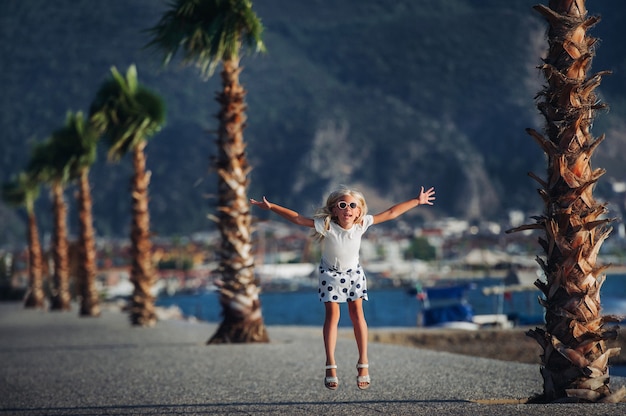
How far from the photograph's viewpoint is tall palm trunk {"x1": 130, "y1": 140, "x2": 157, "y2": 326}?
96.4 feet

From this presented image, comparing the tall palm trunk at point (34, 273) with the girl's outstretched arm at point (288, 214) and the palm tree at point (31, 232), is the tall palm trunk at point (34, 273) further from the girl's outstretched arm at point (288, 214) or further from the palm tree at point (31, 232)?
the girl's outstretched arm at point (288, 214)

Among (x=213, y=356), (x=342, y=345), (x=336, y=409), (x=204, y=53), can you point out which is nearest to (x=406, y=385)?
(x=336, y=409)

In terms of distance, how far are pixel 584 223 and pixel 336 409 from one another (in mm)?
2738

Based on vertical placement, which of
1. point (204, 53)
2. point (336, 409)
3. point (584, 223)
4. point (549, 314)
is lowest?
point (336, 409)

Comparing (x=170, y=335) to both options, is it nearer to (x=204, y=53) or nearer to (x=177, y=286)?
(x=204, y=53)

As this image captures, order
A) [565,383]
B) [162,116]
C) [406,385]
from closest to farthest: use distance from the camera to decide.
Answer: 1. [565,383]
2. [406,385]
3. [162,116]

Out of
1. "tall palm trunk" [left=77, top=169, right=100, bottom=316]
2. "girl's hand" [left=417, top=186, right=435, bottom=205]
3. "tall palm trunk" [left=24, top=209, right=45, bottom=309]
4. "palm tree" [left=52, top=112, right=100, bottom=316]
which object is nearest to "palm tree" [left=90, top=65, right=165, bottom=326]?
"palm tree" [left=52, top=112, right=100, bottom=316]

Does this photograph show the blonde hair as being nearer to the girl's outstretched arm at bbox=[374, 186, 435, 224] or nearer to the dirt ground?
the girl's outstretched arm at bbox=[374, 186, 435, 224]

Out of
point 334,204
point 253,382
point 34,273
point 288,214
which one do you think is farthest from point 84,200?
point 334,204

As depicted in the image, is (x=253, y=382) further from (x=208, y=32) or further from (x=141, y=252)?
(x=141, y=252)

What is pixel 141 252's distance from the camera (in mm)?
30094

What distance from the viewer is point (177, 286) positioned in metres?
186

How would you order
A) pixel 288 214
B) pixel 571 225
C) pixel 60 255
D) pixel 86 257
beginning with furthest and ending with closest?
pixel 60 255, pixel 86 257, pixel 571 225, pixel 288 214

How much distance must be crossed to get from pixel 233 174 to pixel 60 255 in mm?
27252
